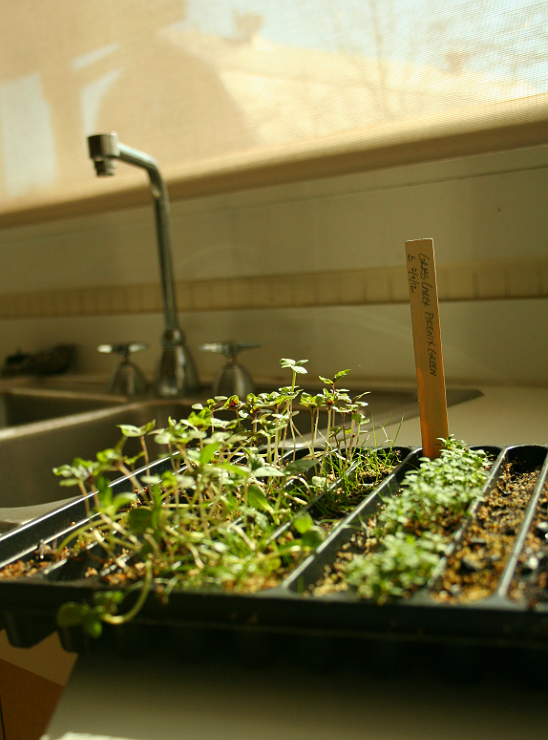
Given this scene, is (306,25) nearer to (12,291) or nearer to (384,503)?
(384,503)

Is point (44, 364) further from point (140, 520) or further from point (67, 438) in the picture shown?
point (140, 520)

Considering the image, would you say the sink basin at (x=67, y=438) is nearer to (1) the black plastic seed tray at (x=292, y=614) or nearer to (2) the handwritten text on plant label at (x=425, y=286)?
(2) the handwritten text on plant label at (x=425, y=286)

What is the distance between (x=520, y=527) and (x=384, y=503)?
0.14m

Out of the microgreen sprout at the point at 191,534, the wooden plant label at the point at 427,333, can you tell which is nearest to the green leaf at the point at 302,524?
the microgreen sprout at the point at 191,534

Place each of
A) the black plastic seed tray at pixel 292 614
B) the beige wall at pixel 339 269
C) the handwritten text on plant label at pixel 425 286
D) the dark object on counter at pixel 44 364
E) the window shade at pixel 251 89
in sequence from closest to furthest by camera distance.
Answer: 1. the black plastic seed tray at pixel 292 614
2. the handwritten text on plant label at pixel 425 286
3. the window shade at pixel 251 89
4. the beige wall at pixel 339 269
5. the dark object on counter at pixel 44 364

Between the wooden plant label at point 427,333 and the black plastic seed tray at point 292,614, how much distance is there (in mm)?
156

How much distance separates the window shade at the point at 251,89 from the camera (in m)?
1.07

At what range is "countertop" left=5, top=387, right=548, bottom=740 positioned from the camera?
40 centimetres

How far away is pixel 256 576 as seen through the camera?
0.45 m

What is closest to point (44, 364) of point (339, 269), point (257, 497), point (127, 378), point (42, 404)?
point (42, 404)

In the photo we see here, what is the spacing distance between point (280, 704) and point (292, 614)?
8 cm

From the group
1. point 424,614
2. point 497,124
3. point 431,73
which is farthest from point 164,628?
point 431,73

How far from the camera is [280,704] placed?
0.43 meters

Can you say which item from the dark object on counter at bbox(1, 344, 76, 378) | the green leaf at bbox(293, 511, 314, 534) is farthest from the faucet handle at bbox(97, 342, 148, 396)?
the green leaf at bbox(293, 511, 314, 534)
